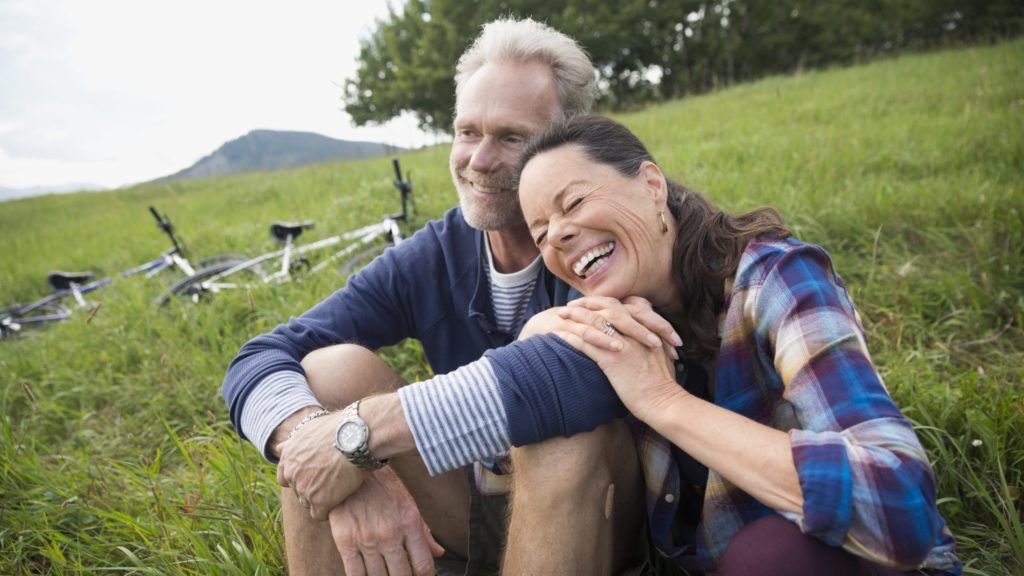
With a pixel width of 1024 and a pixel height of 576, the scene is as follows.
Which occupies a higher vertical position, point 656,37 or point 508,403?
point 656,37

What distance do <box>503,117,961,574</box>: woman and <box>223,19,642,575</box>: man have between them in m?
0.25

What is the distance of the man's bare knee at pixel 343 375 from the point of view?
184 centimetres

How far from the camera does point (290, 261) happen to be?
446 cm

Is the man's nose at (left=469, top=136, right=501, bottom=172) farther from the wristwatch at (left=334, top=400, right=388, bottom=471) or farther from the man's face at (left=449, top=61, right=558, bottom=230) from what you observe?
the wristwatch at (left=334, top=400, right=388, bottom=471)

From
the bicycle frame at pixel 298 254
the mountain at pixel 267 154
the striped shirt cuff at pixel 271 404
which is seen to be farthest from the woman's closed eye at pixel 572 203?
the mountain at pixel 267 154

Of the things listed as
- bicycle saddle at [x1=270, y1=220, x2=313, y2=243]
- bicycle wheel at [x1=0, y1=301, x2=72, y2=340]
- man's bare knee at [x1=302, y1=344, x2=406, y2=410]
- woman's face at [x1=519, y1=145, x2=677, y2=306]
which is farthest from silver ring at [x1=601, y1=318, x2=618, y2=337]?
bicycle wheel at [x1=0, y1=301, x2=72, y2=340]

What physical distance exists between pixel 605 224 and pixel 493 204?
77cm

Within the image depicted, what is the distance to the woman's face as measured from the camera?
5.30 ft

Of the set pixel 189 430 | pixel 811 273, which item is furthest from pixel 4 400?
pixel 811 273

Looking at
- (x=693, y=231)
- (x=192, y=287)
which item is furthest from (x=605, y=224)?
(x=192, y=287)

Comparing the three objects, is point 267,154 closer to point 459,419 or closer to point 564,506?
point 459,419

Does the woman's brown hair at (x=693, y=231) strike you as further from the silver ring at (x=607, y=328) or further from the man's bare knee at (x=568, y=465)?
the man's bare knee at (x=568, y=465)

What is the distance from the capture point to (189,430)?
295cm

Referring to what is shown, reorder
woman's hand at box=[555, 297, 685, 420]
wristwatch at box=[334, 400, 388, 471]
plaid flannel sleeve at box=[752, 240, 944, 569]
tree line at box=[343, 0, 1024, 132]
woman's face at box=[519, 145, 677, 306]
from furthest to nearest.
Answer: tree line at box=[343, 0, 1024, 132]
woman's face at box=[519, 145, 677, 306]
wristwatch at box=[334, 400, 388, 471]
woman's hand at box=[555, 297, 685, 420]
plaid flannel sleeve at box=[752, 240, 944, 569]
